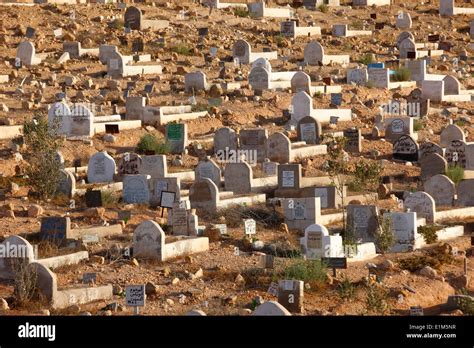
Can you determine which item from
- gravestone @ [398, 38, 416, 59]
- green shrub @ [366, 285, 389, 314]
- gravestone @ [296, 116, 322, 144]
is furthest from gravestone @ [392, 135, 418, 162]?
gravestone @ [398, 38, 416, 59]

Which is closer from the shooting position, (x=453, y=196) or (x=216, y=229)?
(x=216, y=229)

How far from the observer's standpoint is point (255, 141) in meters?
29.8

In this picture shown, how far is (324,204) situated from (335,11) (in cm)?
2295

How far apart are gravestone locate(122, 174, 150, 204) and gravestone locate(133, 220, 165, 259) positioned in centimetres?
365

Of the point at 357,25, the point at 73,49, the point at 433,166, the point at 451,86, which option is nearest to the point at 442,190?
the point at 433,166

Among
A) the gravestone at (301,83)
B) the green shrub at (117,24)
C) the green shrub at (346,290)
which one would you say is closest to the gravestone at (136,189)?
the green shrub at (346,290)

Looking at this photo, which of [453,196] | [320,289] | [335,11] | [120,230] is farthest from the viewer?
[335,11]

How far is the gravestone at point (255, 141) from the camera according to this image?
2959 centimetres

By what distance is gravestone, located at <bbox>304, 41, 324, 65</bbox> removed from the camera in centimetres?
3972

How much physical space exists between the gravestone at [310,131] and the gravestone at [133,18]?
427 inches

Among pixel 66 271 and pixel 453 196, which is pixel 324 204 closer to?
pixel 453 196

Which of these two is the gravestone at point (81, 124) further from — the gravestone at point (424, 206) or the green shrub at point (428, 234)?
the green shrub at point (428, 234)
